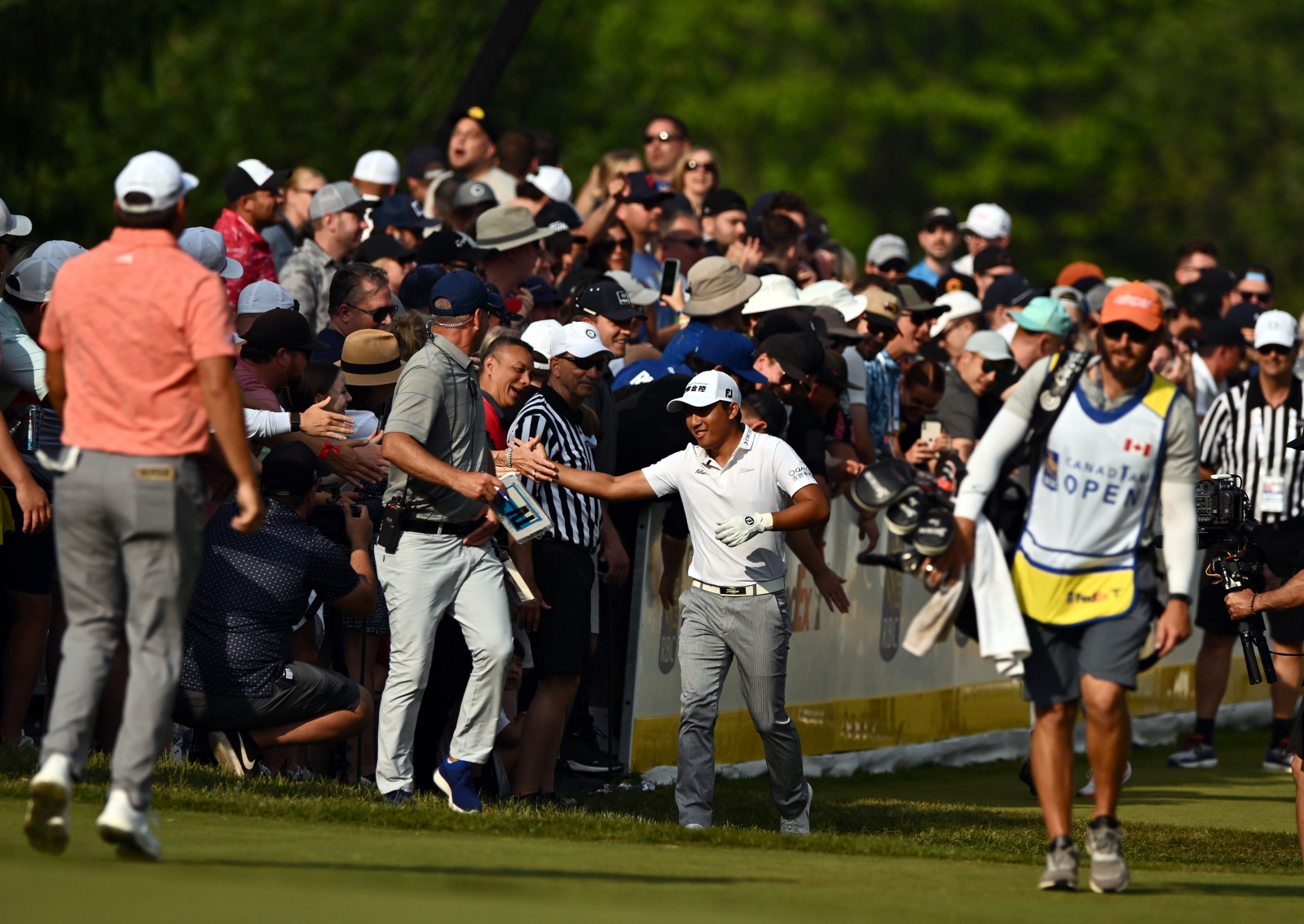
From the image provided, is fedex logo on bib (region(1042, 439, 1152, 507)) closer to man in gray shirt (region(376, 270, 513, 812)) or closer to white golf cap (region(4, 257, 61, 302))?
man in gray shirt (region(376, 270, 513, 812))

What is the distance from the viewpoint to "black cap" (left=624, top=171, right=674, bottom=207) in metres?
14.6

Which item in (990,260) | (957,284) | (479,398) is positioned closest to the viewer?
(479,398)

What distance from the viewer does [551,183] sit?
50.1 feet

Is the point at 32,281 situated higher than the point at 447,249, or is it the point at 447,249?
the point at 447,249

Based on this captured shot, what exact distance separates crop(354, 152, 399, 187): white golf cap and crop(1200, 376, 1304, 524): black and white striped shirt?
591 centimetres

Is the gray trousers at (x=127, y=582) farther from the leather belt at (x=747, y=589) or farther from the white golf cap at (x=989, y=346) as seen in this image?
the white golf cap at (x=989, y=346)

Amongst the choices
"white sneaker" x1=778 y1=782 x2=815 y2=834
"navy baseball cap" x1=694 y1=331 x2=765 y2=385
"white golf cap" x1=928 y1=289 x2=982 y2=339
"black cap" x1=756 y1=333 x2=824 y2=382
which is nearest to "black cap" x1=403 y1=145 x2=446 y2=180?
"white golf cap" x1=928 y1=289 x2=982 y2=339

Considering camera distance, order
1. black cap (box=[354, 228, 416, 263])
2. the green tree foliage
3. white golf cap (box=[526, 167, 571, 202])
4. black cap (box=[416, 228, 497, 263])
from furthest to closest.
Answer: the green tree foliage
white golf cap (box=[526, 167, 571, 202])
black cap (box=[354, 228, 416, 263])
black cap (box=[416, 228, 497, 263])

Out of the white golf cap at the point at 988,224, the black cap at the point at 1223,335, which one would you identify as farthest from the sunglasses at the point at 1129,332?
the white golf cap at the point at 988,224

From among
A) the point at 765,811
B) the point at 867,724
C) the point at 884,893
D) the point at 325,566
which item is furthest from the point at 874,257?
the point at 884,893

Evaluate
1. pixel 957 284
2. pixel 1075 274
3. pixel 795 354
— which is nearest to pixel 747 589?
pixel 795 354

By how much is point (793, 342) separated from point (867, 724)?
12.2 feet

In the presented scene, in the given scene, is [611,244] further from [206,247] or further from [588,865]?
[588,865]

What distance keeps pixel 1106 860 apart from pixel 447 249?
5706mm
